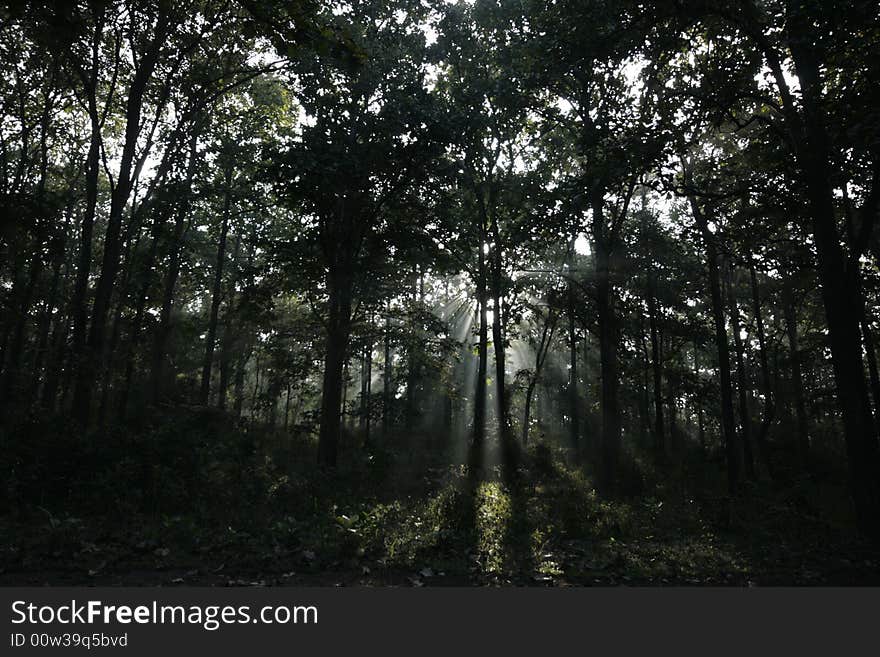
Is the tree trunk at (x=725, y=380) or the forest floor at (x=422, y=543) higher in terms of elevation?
the tree trunk at (x=725, y=380)

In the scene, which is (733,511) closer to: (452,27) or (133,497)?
(133,497)

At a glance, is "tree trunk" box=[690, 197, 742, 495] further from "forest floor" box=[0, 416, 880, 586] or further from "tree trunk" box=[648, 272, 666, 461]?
"tree trunk" box=[648, 272, 666, 461]

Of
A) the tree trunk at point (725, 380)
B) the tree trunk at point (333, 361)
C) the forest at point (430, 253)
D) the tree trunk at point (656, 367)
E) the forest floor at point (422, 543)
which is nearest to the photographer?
the forest floor at point (422, 543)

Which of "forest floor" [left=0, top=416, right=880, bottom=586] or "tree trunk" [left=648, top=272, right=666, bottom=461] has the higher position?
"tree trunk" [left=648, top=272, right=666, bottom=461]

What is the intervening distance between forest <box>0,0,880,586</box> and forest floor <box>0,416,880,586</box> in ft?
0.22

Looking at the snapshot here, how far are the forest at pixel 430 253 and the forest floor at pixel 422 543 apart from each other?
67 millimetres

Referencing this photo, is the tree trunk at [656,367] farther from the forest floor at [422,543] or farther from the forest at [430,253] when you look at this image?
the forest floor at [422,543]

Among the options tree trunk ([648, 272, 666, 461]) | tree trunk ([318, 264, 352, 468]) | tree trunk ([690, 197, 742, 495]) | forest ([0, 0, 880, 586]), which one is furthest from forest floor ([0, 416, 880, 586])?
tree trunk ([648, 272, 666, 461])

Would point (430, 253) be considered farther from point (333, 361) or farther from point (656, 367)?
point (656, 367)

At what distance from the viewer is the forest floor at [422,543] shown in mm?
6320

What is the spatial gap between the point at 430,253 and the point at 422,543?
1036 centimetres

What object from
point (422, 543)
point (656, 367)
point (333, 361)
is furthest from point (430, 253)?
point (656, 367)

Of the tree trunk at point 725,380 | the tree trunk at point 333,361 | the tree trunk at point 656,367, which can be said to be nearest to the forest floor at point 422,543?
the tree trunk at point 333,361

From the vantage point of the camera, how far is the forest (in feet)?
24.2
